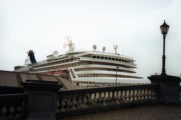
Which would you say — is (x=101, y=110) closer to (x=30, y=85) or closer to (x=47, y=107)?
(x=47, y=107)

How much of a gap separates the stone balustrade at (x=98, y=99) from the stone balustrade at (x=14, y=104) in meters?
1.22

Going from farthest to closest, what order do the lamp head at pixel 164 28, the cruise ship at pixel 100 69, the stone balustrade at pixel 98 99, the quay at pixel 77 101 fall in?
the cruise ship at pixel 100 69 → the lamp head at pixel 164 28 → the stone balustrade at pixel 98 99 → the quay at pixel 77 101

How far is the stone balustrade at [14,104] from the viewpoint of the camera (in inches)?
198

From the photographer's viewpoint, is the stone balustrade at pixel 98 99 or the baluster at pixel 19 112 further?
the stone balustrade at pixel 98 99

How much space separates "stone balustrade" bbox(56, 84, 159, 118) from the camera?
20.7 ft

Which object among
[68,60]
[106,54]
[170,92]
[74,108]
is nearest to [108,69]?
[106,54]

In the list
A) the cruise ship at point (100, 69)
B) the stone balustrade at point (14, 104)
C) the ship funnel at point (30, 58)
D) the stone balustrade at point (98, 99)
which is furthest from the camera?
the ship funnel at point (30, 58)

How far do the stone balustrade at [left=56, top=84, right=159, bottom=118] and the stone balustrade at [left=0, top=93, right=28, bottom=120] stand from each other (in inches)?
48.1

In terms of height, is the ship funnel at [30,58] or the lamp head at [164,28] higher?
the lamp head at [164,28]

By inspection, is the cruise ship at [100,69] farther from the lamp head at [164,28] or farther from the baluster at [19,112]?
the baluster at [19,112]

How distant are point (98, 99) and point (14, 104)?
323 cm

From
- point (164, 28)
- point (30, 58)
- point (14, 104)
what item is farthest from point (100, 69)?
point (30, 58)

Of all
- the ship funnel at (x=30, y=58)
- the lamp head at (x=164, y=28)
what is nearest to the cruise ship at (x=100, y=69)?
the lamp head at (x=164, y=28)

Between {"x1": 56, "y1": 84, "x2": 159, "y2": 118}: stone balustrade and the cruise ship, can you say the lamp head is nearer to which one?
{"x1": 56, "y1": 84, "x2": 159, "y2": 118}: stone balustrade
